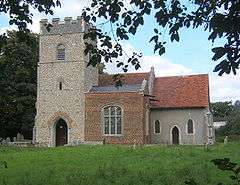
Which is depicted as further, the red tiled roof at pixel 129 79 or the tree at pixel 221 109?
the tree at pixel 221 109

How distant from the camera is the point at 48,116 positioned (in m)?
38.1

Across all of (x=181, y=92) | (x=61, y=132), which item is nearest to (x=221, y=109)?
(x=181, y=92)

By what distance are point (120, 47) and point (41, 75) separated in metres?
30.7

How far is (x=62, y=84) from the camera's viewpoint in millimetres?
38094

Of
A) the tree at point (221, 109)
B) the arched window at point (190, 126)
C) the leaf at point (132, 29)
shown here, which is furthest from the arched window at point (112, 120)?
the tree at point (221, 109)

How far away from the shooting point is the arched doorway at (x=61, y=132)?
3828 cm

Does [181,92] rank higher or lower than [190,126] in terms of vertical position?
A: higher

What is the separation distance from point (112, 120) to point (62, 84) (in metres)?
5.50

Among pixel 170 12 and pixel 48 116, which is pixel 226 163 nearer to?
pixel 170 12

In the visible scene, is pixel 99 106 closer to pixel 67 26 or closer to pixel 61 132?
pixel 61 132

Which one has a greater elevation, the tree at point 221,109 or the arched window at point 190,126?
the tree at point 221,109

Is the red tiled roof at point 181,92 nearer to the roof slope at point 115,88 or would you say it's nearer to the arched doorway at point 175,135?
the arched doorway at point 175,135

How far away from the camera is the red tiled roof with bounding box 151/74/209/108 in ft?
124

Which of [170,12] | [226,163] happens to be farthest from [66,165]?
[226,163]
